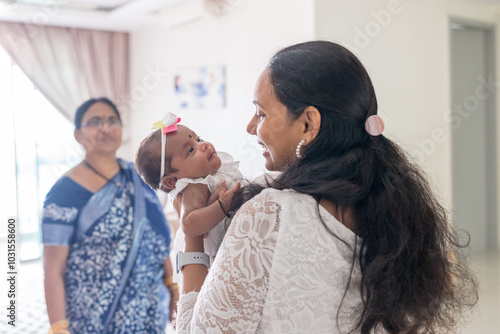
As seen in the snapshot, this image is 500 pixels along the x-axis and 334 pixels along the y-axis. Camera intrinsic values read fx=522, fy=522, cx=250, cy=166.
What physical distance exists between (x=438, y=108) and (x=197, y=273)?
12.6ft

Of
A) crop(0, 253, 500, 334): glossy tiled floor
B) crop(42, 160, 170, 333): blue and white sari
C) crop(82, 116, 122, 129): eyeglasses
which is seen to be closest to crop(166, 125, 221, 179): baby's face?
crop(42, 160, 170, 333): blue and white sari

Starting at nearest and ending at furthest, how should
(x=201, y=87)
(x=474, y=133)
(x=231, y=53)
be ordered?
(x=231, y=53) < (x=201, y=87) < (x=474, y=133)

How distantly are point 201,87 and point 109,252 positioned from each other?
2.93 metres

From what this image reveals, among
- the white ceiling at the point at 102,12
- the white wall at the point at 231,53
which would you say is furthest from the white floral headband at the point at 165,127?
the white ceiling at the point at 102,12

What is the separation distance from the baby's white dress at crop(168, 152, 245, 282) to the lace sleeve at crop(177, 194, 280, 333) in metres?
0.25

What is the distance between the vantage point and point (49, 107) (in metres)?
5.87

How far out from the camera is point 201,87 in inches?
192

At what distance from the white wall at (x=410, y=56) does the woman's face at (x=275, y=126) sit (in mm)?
2668

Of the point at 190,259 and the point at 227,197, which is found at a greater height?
the point at 227,197

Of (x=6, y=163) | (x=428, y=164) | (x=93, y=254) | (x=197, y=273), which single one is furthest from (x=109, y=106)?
(x=6, y=163)

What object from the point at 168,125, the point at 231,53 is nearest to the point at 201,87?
the point at 231,53

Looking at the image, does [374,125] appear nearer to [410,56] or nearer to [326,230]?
[326,230]

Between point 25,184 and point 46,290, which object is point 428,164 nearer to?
point 46,290

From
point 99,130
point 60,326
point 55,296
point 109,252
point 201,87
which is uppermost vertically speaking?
point 201,87
